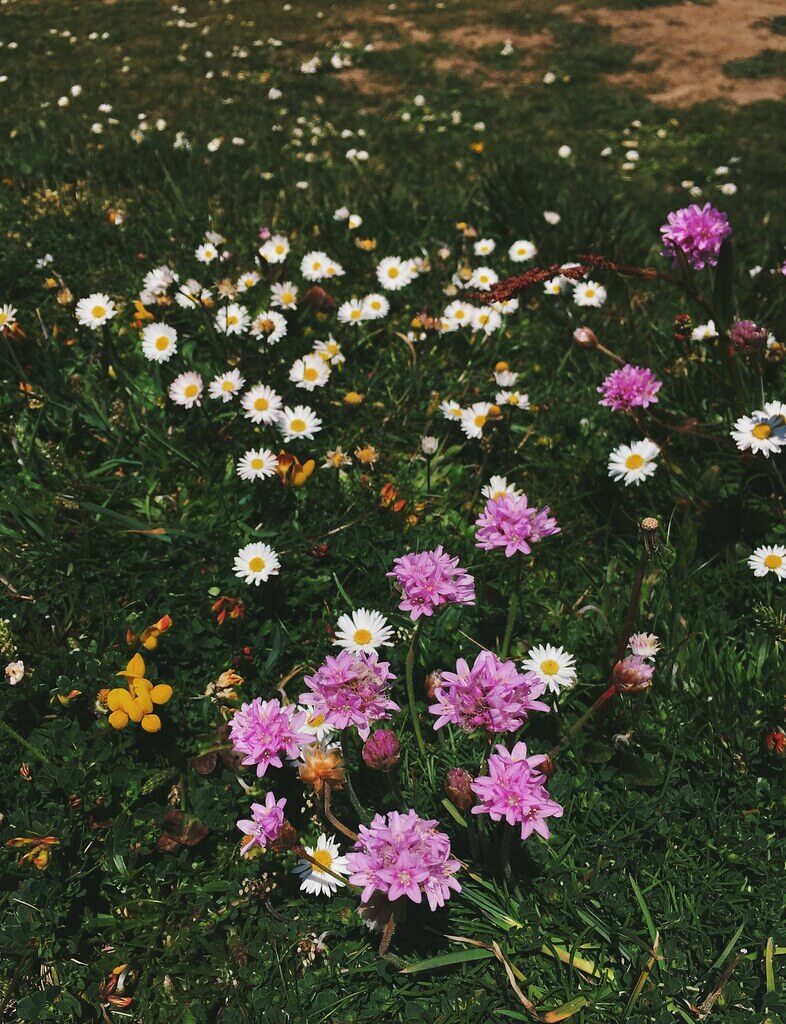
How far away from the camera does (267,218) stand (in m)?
4.26

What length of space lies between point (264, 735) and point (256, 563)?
769 millimetres

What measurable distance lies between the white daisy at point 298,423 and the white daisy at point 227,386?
0.18 m

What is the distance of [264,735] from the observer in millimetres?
1650

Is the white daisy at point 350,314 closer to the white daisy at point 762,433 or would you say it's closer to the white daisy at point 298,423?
the white daisy at point 298,423

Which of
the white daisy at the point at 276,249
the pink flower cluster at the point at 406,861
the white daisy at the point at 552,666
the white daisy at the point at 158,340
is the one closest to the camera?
the pink flower cluster at the point at 406,861

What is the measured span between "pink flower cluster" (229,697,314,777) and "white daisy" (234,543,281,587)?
0.65 meters

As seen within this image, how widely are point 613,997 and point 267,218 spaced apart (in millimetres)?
3820

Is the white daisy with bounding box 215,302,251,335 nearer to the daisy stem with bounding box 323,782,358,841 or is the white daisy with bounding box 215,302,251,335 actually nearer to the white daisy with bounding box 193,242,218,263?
the white daisy with bounding box 193,242,218,263

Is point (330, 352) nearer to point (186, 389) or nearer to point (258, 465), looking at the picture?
point (186, 389)

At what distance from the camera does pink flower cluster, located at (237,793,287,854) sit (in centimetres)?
165

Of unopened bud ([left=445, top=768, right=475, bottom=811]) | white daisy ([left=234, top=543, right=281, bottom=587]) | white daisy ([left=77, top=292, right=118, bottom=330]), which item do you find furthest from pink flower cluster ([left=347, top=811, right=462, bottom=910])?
white daisy ([left=77, top=292, right=118, bottom=330])

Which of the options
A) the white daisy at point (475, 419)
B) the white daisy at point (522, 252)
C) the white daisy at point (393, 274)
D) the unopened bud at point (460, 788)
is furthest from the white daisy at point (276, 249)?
the unopened bud at point (460, 788)

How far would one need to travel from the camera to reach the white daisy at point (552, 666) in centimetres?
204

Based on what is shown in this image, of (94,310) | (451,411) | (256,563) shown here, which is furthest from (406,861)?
(94,310)
